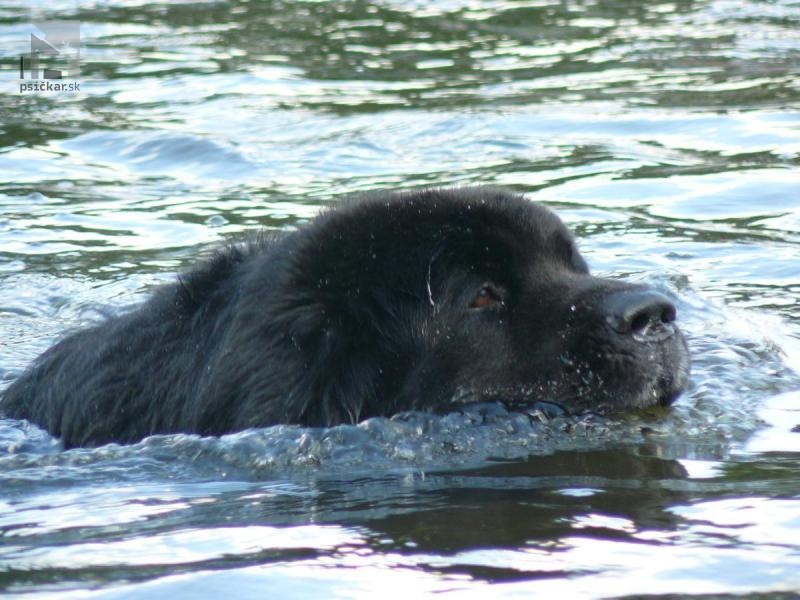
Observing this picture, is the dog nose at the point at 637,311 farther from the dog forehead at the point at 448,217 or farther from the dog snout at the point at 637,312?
the dog forehead at the point at 448,217

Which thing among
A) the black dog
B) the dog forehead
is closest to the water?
the black dog

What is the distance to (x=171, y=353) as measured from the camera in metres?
4.62

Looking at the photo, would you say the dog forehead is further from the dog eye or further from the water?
the water

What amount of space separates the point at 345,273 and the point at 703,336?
2.02 m

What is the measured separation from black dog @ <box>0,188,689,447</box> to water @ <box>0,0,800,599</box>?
110 millimetres

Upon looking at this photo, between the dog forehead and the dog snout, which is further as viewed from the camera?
the dog forehead

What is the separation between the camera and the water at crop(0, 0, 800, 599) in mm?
3453

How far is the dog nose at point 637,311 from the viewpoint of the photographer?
177 inches

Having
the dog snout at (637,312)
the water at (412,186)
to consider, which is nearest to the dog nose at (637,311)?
the dog snout at (637,312)

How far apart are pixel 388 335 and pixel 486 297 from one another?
1.14 ft

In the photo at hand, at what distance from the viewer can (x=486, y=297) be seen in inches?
183

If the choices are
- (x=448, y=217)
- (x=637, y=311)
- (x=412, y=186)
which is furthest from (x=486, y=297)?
(x=412, y=186)

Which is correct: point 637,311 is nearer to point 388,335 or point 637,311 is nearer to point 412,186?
point 388,335

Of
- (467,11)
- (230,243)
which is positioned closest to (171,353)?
(230,243)
